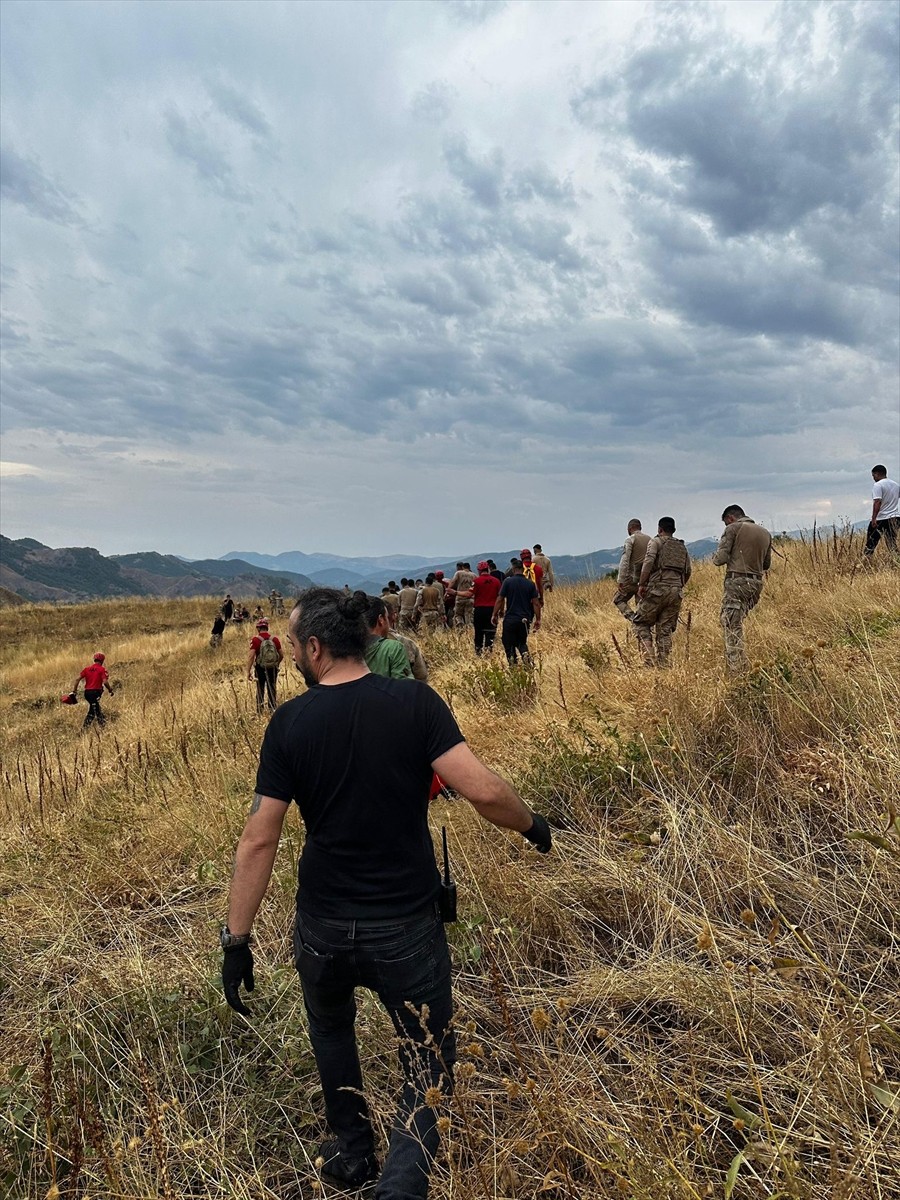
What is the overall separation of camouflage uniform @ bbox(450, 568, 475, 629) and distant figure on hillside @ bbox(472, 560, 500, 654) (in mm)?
2200

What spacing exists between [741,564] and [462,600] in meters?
9.35

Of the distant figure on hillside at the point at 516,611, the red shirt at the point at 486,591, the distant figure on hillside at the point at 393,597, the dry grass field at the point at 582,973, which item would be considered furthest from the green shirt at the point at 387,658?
the distant figure on hillside at the point at 393,597

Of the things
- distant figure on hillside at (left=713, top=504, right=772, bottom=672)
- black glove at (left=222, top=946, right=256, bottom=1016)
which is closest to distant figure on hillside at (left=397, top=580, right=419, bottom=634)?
distant figure on hillside at (left=713, top=504, right=772, bottom=672)

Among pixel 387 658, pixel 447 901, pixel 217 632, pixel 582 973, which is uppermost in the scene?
pixel 387 658

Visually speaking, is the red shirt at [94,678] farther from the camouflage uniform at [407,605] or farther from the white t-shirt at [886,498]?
the white t-shirt at [886,498]

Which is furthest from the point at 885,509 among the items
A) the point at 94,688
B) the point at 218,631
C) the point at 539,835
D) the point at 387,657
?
the point at 218,631

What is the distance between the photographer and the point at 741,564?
7.05 m

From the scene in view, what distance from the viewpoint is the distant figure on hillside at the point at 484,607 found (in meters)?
11.3

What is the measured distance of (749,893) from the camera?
2.79 meters

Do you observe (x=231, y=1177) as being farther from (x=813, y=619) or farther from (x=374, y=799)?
(x=813, y=619)

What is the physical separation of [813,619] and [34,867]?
260 inches

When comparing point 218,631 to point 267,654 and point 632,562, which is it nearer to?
point 267,654

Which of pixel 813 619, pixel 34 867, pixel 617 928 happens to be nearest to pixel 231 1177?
pixel 617 928

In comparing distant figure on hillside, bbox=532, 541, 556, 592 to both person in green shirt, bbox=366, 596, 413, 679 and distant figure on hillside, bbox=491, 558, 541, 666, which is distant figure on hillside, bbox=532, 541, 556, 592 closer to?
distant figure on hillside, bbox=491, 558, 541, 666
